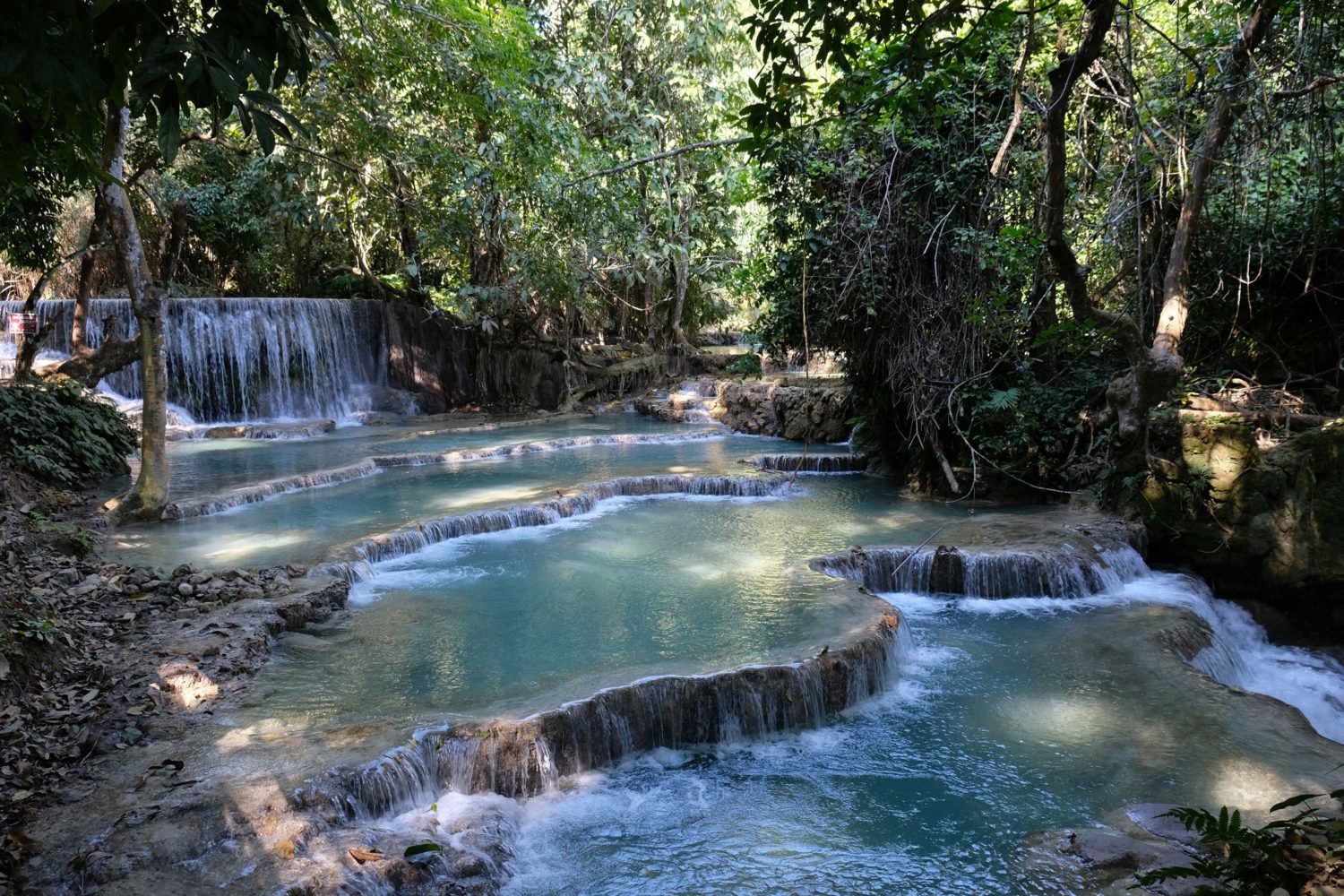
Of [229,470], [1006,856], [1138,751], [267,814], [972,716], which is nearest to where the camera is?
[267,814]

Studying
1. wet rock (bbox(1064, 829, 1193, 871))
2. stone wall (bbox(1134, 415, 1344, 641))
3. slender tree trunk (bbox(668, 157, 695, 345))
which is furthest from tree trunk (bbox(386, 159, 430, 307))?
wet rock (bbox(1064, 829, 1193, 871))

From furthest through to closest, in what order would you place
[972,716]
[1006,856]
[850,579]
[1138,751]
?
1. [850,579]
2. [972,716]
3. [1138,751]
4. [1006,856]

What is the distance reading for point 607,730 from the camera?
15.4ft

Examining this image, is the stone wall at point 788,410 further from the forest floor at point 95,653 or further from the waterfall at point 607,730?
the forest floor at point 95,653

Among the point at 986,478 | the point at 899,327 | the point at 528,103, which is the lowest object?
the point at 986,478

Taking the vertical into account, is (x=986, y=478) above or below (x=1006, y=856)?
above

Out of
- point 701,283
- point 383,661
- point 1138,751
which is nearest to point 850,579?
point 1138,751

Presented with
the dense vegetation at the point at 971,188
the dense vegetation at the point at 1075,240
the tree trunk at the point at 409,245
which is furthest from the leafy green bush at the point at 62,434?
the dense vegetation at the point at 1075,240

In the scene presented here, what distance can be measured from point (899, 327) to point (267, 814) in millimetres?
8413

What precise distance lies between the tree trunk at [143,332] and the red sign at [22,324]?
6.02 meters

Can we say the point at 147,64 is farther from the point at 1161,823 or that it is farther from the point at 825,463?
the point at 825,463

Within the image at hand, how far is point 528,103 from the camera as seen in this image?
29.3 feet

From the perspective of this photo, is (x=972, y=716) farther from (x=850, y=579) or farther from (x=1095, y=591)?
(x=1095, y=591)

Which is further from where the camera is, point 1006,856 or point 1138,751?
point 1138,751
